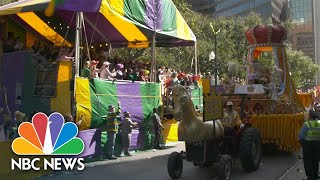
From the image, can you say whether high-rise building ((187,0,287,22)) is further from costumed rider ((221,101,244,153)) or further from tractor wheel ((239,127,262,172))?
tractor wheel ((239,127,262,172))

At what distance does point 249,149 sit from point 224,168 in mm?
1332

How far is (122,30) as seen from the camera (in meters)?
19.3


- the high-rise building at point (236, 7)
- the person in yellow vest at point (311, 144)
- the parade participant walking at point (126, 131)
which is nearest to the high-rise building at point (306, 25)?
the high-rise building at point (236, 7)

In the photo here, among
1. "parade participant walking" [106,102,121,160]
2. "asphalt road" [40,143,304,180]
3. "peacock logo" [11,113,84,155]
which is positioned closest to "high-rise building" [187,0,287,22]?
"parade participant walking" [106,102,121,160]

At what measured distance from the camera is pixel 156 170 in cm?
1157

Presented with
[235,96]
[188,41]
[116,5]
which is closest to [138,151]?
[235,96]

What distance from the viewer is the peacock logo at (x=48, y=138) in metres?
10.3

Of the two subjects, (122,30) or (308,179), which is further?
(122,30)

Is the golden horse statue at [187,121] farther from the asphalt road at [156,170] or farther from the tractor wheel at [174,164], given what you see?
the asphalt road at [156,170]

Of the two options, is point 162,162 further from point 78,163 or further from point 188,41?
point 188,41

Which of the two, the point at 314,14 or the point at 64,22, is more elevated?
the point at 314,14

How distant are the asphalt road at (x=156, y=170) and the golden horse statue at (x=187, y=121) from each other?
4.03ft

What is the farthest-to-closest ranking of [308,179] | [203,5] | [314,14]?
[314,14], [203,5], [308,179]

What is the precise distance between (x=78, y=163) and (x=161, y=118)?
6497 mm
